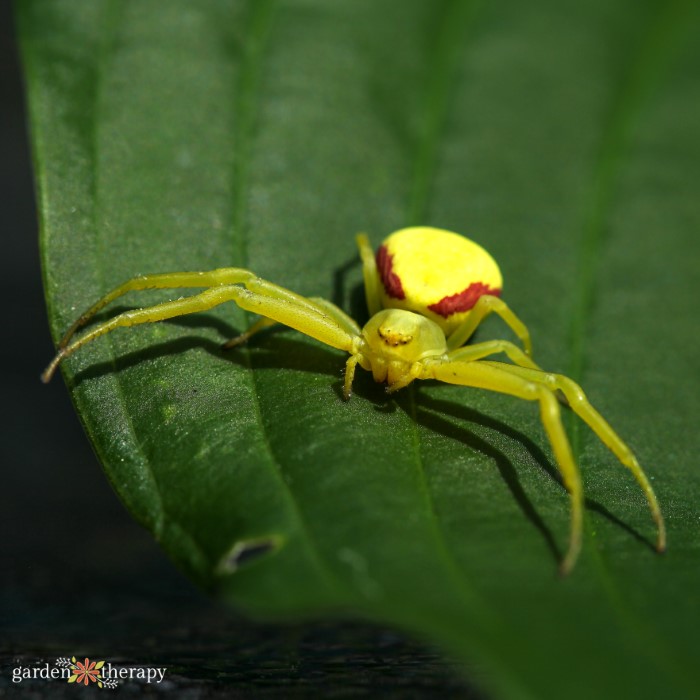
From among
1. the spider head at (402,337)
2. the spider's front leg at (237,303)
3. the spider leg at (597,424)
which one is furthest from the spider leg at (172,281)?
the spider leg at (597,424)

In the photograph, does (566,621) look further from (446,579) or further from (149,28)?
(149,28)

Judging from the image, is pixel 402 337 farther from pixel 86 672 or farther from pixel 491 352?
pixel 86 672

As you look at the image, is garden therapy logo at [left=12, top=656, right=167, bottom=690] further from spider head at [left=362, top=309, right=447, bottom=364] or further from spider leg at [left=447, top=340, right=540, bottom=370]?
spider leg at [left=447, top=340, right=540, bottom=370]

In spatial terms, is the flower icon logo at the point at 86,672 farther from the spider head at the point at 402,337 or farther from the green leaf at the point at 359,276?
the spider head at the point at 402,337

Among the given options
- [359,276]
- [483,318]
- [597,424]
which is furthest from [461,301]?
[597,424]

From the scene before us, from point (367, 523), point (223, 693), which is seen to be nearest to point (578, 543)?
point (367, 523)

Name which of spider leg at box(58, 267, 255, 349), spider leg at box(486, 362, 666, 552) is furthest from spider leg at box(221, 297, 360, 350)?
spider leg at box(486, 362, 666, 552)
